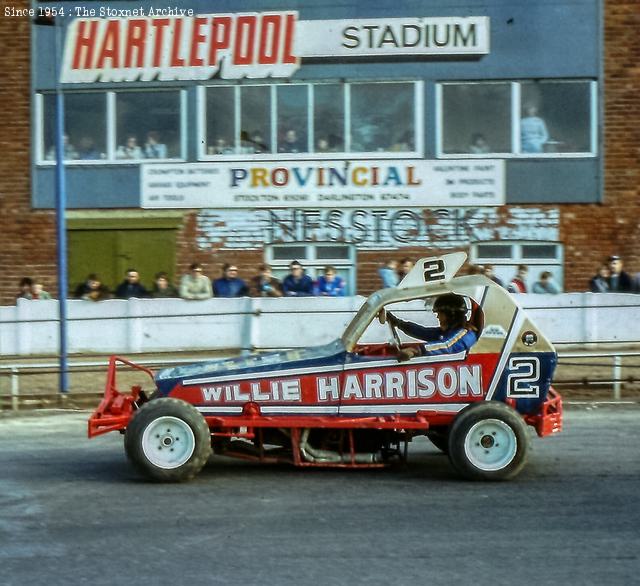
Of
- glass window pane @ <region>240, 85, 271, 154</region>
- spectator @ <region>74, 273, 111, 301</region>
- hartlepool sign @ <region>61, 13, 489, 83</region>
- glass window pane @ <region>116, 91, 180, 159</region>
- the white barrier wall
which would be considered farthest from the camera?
glass window pane @ <region>116, 91, 180, 159</region>

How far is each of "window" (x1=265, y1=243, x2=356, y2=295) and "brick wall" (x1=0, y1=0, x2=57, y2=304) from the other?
4.07 m

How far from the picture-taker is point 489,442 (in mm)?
9086

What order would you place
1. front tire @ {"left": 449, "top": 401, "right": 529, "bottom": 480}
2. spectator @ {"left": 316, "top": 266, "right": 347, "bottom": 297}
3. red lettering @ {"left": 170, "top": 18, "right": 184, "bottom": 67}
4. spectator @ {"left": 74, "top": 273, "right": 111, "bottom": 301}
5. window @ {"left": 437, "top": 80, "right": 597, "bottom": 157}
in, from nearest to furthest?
front tire @ {"left": 449, "top": 401, "right": 529, "bottom": 480} → spectator @ {"left": 74, "top": 273, "right": 111, "bottom": 301} → spectator @ {"left": 316, "top": 266, "right": 347, "bottom": 297} → window @ {"left": 437, "top": 80, "right": 597, "bottom": 157} → red lettering @ {"left": 170, "top": 18, "right": 184, "bottom": 67}

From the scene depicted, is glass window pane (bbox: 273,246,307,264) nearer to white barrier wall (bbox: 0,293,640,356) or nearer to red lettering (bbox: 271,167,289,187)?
red lettering (bbox: 271,167,289,187)

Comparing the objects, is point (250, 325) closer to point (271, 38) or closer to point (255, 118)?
point (255, 118)

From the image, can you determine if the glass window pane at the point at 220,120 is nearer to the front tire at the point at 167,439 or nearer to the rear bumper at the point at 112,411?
the rear bumper at the point at 112,411

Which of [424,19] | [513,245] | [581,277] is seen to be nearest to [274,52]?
[424,19]

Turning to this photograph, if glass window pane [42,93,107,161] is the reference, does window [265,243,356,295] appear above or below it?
below

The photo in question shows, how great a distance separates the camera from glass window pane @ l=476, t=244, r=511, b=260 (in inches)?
818

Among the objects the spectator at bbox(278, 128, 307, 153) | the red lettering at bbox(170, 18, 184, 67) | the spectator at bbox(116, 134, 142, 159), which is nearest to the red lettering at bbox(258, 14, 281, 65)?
the spectator at bbox(278, 128, 307, 153)

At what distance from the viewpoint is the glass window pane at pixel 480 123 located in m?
21.0

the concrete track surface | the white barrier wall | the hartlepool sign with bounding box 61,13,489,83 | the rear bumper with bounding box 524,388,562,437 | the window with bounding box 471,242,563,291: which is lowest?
the concrete track surface

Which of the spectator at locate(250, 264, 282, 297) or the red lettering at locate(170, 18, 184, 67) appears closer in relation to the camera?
the spectator at locate(250, 264, 282, 297)

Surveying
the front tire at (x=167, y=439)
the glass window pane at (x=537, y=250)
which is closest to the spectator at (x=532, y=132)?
the glass window pane at (x=537, y=250)
